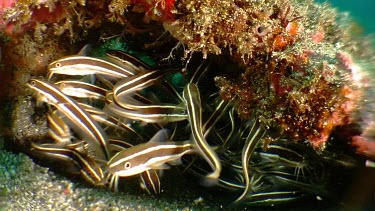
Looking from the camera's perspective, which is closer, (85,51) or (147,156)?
(147,156)

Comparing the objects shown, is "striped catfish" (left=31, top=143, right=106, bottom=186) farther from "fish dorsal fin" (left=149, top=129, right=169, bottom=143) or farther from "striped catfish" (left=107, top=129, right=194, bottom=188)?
"fish dorsal fin" (left=149, top=129, right=169, bottom=143)

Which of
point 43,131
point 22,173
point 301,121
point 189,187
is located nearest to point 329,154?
point 301,121

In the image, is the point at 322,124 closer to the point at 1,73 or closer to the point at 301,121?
the point at 301,121

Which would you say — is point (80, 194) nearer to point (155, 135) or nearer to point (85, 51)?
point (155, 135)

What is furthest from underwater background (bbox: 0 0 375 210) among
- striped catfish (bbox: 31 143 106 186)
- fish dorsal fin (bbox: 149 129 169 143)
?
fish dorsal fin (bbox: 149 129 169 143)

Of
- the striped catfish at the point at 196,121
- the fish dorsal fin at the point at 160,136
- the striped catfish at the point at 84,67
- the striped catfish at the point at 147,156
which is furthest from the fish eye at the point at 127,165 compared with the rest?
the striped catfish at the point at 84,67

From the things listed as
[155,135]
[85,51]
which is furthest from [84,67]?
[155,135]
